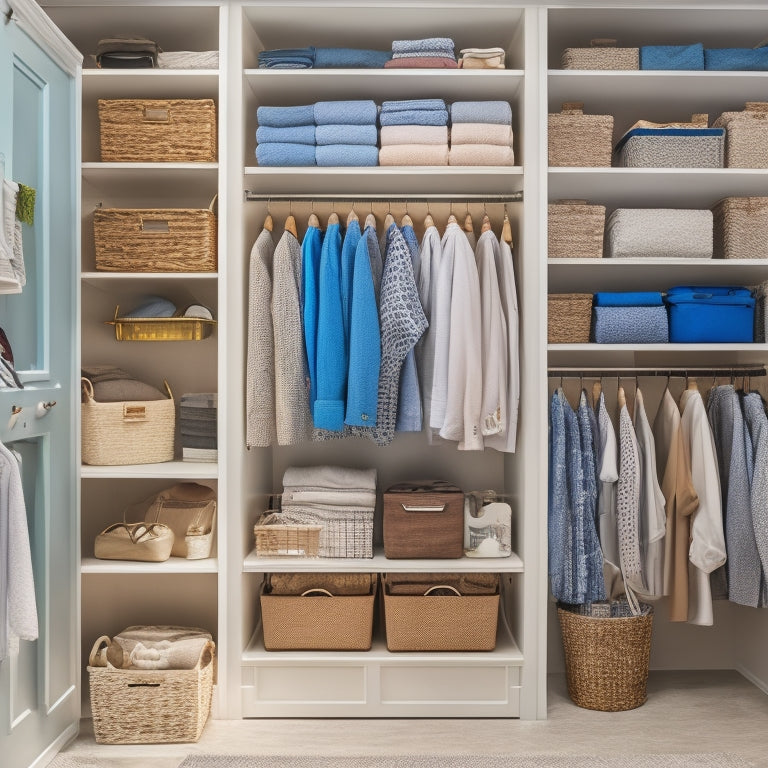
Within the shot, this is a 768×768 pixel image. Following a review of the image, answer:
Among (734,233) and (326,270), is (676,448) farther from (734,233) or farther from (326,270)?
(326,270)

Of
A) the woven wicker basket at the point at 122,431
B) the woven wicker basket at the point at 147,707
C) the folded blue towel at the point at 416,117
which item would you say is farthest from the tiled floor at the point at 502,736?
the folded blue towel at the point at 416,117

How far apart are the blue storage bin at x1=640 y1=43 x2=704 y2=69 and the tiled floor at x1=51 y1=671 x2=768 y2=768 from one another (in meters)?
2.30

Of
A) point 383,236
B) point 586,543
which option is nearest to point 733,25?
point 383,236

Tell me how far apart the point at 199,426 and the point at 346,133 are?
1187 millimetres

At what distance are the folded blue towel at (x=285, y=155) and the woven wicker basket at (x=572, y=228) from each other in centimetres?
89

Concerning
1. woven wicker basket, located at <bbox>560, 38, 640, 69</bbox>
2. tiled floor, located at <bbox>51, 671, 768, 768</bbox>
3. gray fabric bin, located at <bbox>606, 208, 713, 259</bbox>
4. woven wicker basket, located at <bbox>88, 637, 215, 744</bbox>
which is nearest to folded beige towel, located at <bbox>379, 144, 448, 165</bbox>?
woven wicker basket, located at <bbox>560, 38, 640, 69</bbox>

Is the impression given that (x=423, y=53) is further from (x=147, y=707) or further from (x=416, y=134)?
(x=147, y=707)

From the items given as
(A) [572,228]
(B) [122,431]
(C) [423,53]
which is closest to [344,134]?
(C) [423,53]

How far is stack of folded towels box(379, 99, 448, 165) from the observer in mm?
2791

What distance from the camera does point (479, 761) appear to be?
2.45 m

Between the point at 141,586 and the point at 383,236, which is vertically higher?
the point at 383,236

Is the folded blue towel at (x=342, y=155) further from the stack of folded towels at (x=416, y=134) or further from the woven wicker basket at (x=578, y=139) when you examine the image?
the woven wicker basket at (x=578, y=139)

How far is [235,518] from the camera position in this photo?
2740 mm

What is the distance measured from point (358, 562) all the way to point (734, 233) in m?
1.81
